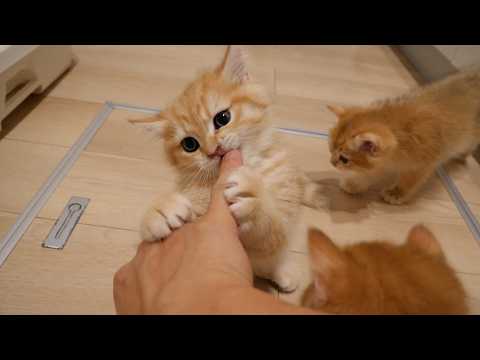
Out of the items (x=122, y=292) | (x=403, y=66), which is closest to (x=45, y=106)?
(x=122, y=292)

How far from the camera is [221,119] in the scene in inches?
32.3

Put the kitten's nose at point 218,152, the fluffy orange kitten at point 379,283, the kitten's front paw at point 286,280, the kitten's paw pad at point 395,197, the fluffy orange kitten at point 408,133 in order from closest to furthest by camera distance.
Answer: the fluffy orange kitten at point 379,283 → the kitten's nose at point 218,152 → the kitten's front paw at point 286,280 → the fluffy orange kitten at point 408,133 → the kitten's paw pad at point 395,197

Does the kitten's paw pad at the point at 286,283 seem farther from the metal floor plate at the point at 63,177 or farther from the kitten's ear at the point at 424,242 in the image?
the metal floor plate at the point at 63,177

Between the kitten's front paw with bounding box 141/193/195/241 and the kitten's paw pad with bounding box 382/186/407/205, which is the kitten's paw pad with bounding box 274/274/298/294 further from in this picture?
the kitten's paw pad with bounding box 382/186/407/205

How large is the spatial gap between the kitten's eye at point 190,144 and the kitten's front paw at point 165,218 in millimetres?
162

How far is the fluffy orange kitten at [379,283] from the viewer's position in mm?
438

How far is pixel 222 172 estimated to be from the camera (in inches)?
28.9

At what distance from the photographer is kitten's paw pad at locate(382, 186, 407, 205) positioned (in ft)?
4.01

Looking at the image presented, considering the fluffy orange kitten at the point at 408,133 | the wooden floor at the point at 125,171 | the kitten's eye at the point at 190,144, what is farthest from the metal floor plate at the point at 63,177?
the kitten's eye at the point at 190,144

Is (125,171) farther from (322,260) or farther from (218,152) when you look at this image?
(322,260)
